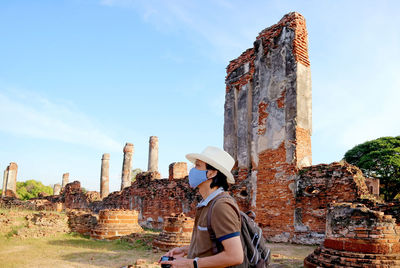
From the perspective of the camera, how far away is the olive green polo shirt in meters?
1.61

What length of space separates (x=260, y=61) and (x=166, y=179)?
6356 mm

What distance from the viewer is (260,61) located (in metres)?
9.98

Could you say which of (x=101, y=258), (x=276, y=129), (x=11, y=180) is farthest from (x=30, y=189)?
(x=276, y=129)

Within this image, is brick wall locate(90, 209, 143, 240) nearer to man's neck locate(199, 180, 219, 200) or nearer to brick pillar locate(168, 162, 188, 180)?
brick pillar locate(168, 162, 188, 180)

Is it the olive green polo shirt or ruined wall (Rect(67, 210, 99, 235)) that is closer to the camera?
the olive green polo shirt

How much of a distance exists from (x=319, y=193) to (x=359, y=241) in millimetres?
3520

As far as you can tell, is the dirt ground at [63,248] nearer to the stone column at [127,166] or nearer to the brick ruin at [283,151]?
the brick ruin at [283,151]

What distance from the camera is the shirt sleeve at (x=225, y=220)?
5.27ft

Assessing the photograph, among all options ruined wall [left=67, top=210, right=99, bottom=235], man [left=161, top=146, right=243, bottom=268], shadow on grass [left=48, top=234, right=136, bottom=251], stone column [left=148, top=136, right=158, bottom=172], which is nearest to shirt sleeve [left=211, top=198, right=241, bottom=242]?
man [left=161, top=146, right=243, bottom=268]

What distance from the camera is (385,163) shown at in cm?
2255

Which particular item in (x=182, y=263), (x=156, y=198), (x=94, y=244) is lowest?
(x=94, y=244)

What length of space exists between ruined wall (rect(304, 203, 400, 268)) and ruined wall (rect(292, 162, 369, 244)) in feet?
9.20

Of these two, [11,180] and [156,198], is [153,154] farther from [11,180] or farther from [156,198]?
[11,180]

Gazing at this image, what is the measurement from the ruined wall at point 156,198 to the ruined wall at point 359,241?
23.6 feet
